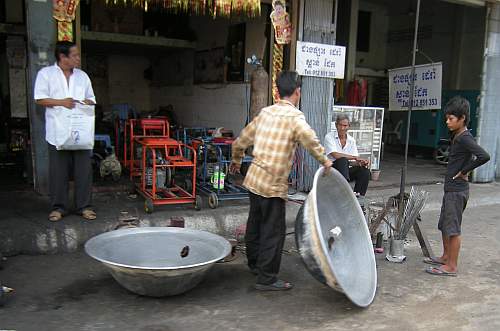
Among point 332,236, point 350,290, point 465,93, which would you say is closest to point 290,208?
point 332,236

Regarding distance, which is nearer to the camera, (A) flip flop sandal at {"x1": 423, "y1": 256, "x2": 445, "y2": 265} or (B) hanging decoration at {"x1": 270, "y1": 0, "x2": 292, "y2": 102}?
(A) flip flop sandal at {"x1": 423, "y1": 256, "x2": 445, "y2": 265}

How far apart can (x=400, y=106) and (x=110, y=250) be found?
24.9 feet

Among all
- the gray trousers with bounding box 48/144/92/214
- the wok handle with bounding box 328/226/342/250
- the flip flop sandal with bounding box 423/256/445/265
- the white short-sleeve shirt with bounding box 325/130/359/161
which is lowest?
the flip flop sandal with bounding box 423/256/445/265

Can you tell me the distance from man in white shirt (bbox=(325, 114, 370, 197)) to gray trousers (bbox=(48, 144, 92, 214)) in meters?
3.07

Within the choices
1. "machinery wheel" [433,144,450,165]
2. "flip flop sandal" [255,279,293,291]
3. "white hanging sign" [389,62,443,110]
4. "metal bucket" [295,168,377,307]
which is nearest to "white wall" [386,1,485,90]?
"machinery wheel" [433,144,450,165]

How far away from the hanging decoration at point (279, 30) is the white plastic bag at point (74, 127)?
273 cm

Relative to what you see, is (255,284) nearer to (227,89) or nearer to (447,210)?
(447,210)

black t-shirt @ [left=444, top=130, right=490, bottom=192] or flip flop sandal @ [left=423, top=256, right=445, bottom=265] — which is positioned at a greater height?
black t-shirt @ [left=444, top=130, right=490, bottom=192]

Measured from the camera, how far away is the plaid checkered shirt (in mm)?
3859

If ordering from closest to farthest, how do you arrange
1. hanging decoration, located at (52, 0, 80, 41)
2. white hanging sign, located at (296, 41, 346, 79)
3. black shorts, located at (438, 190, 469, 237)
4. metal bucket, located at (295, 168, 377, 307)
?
metal bucket, located at (295, 168, 377, 307)
black shorts, located at (438, 190, 469, 237)
hanging decoration, located at (52, 0, 80, 41)
white hanging sign, located at (296, 41, 346, 79)

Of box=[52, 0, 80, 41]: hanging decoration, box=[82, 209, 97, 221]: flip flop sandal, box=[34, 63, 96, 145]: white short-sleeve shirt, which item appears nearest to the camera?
box=[34, 63, 96, 145]: white short-sleeve shirt

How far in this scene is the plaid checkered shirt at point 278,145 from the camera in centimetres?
386

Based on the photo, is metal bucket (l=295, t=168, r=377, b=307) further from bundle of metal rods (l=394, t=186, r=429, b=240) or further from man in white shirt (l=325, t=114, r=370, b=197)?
man in white shirt (l=325, t=114, r=370, b=197)

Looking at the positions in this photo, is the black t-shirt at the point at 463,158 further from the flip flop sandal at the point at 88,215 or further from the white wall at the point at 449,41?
the white wall at the point at 449,41
